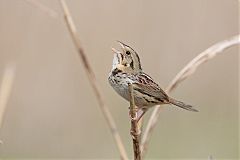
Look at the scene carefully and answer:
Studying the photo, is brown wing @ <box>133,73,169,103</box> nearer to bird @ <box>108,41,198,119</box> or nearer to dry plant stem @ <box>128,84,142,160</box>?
bird @ <box>108,41,198,119</box>

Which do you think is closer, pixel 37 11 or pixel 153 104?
pixel 153 104

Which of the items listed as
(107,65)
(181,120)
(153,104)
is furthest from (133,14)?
(153,104)

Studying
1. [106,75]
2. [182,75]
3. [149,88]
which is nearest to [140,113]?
[149,88]

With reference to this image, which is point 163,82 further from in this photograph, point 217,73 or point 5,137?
point 5,137

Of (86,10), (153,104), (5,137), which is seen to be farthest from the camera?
(86,10)

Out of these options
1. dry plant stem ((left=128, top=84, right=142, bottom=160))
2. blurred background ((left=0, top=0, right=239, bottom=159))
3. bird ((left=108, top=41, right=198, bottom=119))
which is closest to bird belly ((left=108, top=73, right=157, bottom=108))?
bird ((left=108, top=41, right=198, bottom=119))

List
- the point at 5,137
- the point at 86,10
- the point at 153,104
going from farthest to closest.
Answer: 1. the point at 86,10
2. the point at 5,137
3. the point at 153,104

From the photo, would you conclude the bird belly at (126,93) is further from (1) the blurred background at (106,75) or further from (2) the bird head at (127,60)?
(1) the blurred background at (106,75)

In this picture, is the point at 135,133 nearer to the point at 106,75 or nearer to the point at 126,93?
the point at 126,93
